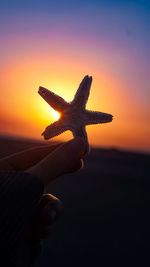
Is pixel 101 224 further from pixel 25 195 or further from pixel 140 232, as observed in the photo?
pixel 25 195

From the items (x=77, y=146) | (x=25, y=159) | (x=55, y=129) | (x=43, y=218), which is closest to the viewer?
(x=43, y=218)

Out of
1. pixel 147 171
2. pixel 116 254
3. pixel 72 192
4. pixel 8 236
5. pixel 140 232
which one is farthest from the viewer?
pixel 147 171

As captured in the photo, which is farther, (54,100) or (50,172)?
(54,100)

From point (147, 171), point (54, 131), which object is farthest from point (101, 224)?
point (147, 171)

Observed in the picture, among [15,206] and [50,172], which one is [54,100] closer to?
[50,172]

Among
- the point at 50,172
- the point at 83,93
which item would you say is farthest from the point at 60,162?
the point at 83,93

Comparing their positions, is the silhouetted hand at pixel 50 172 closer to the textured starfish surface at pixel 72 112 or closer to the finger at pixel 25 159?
the finger at pixel 25 159
